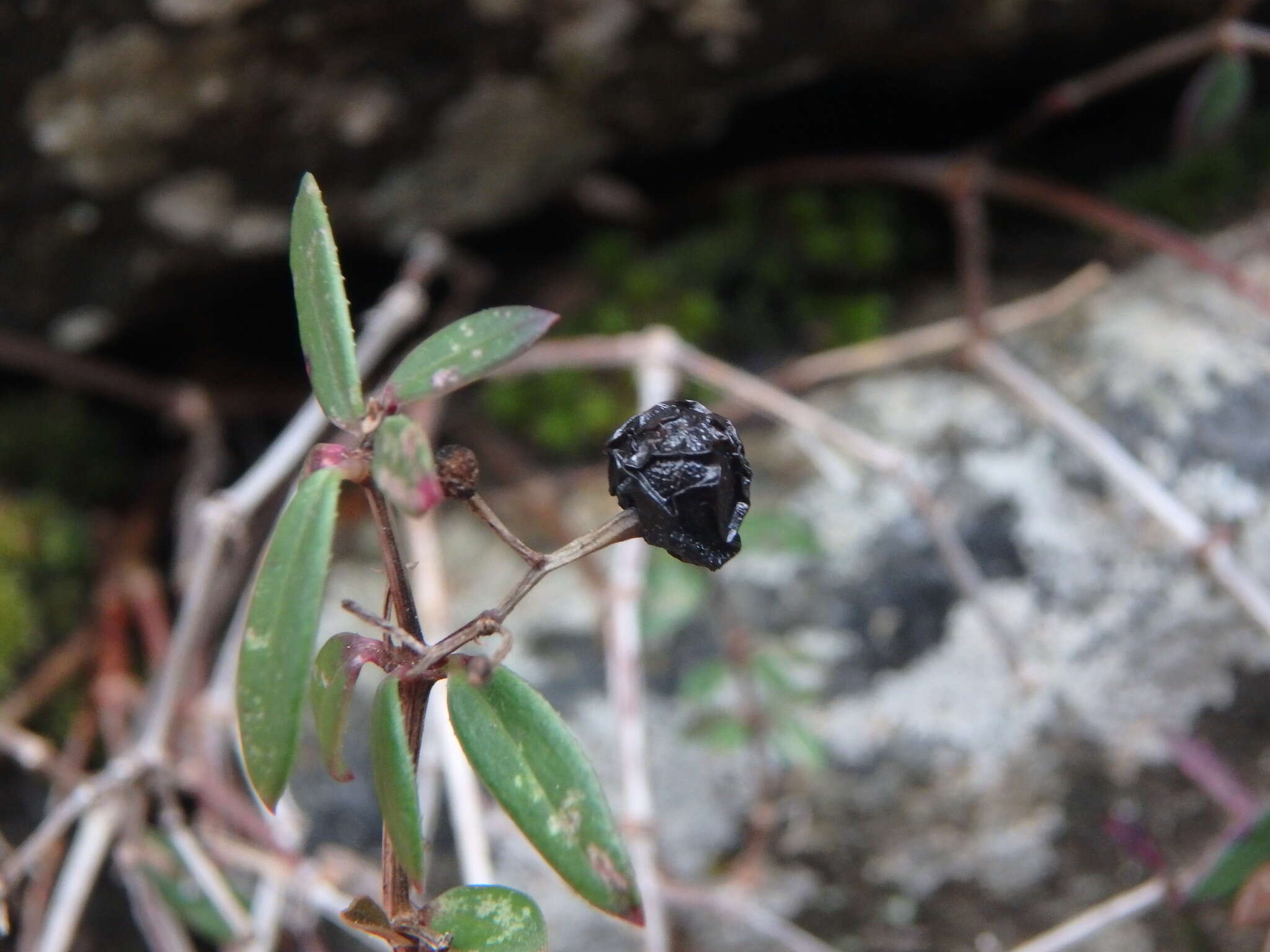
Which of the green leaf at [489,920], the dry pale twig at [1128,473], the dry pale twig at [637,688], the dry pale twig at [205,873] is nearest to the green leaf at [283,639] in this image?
the green leaf at [489,920]

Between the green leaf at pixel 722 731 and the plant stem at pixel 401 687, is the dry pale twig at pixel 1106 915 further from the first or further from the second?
the plant stem at pixel 401 687

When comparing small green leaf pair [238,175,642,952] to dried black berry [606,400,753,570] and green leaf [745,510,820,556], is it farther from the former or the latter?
green leaf [745,510,820,556]

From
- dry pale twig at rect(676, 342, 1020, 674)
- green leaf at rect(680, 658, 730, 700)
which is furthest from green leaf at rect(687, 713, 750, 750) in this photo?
dry pale twig at rect(676, 342, 1020, 674)

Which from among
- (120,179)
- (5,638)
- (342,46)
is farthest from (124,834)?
(342,46)

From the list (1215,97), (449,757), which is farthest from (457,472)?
(1215,97)

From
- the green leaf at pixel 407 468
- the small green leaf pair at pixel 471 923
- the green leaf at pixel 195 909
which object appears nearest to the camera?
the green leaf at pixel 407 468
